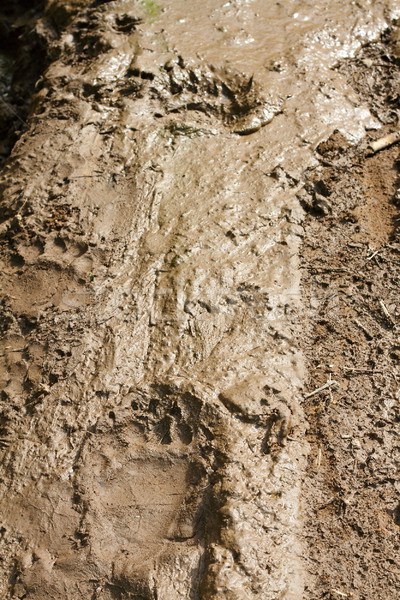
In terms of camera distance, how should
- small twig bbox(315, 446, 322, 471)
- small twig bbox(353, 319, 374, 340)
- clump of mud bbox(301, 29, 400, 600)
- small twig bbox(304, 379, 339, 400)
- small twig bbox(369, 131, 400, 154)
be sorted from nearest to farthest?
clump of mud bbox(301, 29, 400, 600) → small twig bbox(315, 446, 322, 471) → small twig bbox(304, 379, 339, 400) → small twig bbox(353, 319, 374, 340) → small twig bbox(369, 131, 400, 154)

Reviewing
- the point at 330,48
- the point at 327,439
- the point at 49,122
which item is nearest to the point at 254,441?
the point at 327,439

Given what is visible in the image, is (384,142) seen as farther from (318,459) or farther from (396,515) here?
(396,515)

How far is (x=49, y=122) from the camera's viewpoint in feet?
13.5

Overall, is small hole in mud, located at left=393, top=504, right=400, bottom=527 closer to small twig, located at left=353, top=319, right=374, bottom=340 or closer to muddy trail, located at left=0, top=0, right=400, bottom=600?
muddy trail, located at left=0, top=0, right=400, bottom=600

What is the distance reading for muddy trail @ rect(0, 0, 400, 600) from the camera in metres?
2.52

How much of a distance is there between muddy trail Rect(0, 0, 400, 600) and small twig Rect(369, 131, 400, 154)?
0.04ft

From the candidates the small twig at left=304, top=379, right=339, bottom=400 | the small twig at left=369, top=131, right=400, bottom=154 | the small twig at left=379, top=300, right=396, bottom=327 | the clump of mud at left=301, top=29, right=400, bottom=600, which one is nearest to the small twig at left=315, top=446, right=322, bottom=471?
the clump of mud at left=301, top=29, right=400, bottom=600

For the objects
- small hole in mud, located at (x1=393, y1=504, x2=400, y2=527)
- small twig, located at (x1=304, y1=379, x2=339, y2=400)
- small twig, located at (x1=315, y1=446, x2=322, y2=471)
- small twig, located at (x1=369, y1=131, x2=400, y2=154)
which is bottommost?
small hole in mud, located at (x1=393, y1=504, x2=400, y2=527)

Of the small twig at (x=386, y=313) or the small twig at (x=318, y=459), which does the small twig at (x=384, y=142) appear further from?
the small twig at (x=318, y=459)

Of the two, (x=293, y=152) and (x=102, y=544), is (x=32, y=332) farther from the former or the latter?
(x=293, y=152)

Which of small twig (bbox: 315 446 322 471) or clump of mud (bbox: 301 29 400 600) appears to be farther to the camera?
small twig (bbox: 315 446 322 471)

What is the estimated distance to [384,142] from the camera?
12.5 ft

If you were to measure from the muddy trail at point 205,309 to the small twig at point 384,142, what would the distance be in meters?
0.01

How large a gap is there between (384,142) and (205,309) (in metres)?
1.77
